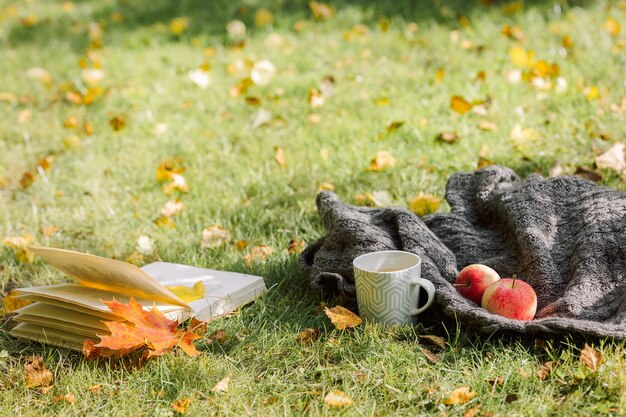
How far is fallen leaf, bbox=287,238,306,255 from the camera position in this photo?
2.44 metres

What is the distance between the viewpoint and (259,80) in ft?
13.4

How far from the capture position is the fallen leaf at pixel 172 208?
9.39 feet

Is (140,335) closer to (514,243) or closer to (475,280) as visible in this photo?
(475,280)

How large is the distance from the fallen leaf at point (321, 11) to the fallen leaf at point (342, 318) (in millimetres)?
3406

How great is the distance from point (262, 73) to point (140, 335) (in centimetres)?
253

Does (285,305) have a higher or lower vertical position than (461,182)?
lower

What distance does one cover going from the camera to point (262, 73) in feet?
13.5

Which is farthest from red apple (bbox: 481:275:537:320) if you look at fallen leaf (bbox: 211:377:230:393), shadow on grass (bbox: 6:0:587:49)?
shadow on grass (bbox: 6:0:587:49)

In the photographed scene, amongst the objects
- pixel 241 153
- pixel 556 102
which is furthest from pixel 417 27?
pixel 241 153

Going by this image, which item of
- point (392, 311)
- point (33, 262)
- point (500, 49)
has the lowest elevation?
point (33, 262)

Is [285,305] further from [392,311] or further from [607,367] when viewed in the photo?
[607,367]

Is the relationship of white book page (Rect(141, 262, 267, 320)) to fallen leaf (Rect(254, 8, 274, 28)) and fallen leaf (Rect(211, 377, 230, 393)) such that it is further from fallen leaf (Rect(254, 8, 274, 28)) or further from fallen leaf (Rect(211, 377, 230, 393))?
fallen leaf (Rect(254, 8, 274, 28))

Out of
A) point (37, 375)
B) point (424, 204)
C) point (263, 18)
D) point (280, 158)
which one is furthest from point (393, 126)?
point (263, 18)

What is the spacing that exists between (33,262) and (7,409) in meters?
0.93
